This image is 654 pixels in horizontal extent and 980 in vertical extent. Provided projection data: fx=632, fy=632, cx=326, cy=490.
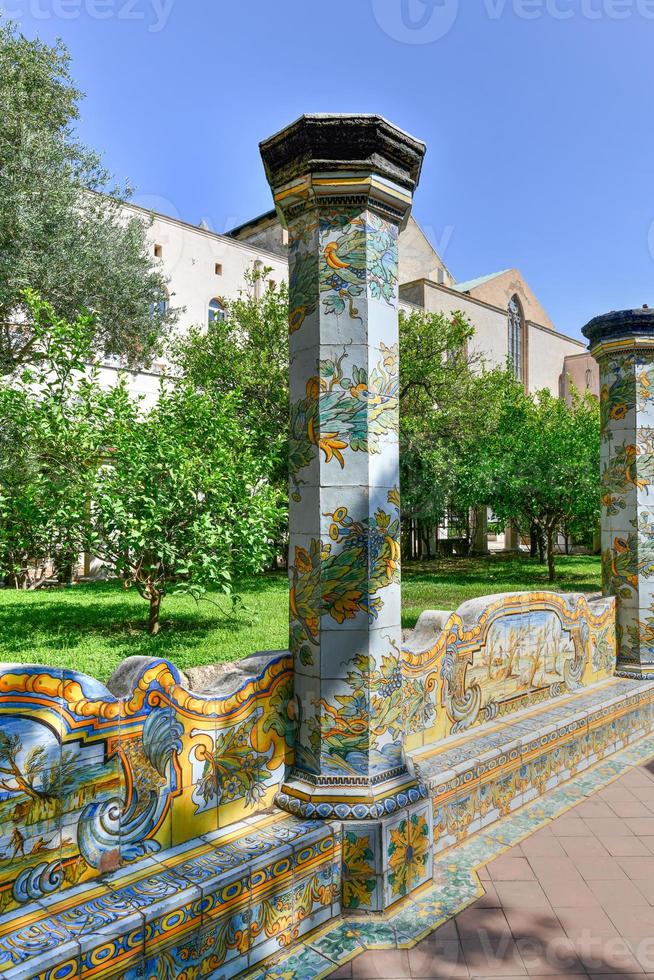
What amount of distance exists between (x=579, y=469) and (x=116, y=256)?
37.0ft

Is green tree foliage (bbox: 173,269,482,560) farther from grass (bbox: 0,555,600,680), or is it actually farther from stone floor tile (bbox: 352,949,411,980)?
stone floor tile (bbox: 352,949,411,980)

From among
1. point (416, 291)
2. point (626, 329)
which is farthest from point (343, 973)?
point (416, 291)

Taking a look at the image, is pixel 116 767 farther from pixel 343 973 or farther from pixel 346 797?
pixel 343 973

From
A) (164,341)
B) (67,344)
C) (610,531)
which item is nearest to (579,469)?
(610,531)

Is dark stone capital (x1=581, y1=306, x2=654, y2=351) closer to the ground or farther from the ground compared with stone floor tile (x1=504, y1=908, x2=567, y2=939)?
farther from the ground

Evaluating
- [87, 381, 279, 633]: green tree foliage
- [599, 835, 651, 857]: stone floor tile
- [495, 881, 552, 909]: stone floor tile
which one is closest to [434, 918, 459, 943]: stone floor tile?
[495, 881, 552, 909]: stone floor tile

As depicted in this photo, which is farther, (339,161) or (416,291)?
(416,291)

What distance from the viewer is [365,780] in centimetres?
288

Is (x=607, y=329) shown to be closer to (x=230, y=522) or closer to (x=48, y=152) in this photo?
(x=230, y=522)

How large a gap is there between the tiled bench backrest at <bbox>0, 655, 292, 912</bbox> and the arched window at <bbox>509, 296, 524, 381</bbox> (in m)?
36.4

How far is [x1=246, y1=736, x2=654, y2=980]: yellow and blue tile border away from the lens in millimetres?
2543

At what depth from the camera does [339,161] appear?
9.38ft

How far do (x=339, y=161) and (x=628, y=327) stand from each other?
381 centimetres

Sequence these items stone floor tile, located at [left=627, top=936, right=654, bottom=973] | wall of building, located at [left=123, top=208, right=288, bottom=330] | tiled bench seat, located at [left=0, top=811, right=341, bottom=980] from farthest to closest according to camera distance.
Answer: wall of building, located at [left=123, top=208, right=288, bottom=330]
stone floor tile, located at [left=627, top=936, right=654, bottom=973]
tiled bench seat, located at [left=0, top=811, right=341, bottom=980]
